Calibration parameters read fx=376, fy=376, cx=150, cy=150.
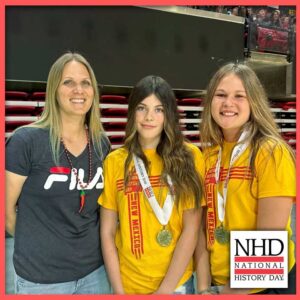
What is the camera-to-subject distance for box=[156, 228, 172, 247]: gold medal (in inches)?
62.4

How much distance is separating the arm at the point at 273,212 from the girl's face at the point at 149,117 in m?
0.55

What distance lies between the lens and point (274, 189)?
136 cm

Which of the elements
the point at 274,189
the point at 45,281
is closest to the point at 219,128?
the point at 274,189

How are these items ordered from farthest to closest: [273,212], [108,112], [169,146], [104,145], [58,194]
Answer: [108,112] < [104,145] < [169,146] < [58,194] < [273,212]

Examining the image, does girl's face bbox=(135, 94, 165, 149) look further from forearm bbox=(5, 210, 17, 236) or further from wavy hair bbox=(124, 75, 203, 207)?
forearm bbox=(5, 210, 17, 236)

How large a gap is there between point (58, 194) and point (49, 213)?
9cm

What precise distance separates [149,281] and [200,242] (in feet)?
0.90

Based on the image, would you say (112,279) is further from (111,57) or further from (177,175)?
(111,57)

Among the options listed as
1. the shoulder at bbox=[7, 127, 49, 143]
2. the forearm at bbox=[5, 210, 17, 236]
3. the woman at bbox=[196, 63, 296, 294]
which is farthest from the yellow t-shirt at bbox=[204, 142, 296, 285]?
the forearm at bbox=[5, 210, 17, 236]

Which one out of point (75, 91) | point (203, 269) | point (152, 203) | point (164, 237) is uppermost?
point (75, 91)

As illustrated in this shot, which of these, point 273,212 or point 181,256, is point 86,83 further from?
point 273,212

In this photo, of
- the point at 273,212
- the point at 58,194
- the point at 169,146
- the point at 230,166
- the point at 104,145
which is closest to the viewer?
the point at 273,212

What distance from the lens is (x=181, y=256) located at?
5.15 feet
